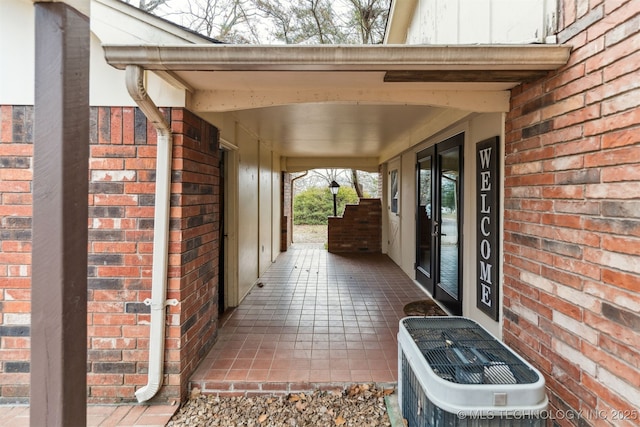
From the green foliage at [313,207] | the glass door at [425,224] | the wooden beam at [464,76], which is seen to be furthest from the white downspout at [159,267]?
the green foliage at [313,207]

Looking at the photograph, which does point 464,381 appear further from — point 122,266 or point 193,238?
point 122,266

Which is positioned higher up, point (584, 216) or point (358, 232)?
point (584, 216)

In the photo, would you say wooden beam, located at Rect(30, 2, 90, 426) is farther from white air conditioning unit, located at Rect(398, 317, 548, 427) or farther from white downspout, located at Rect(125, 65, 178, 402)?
white air conditioning unit, located at Rect(398, 317, 548, 427)

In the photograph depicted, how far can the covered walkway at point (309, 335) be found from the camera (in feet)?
8.16

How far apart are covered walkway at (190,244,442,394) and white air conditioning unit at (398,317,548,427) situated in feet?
1.98

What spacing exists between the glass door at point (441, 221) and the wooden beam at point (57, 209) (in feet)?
11.1

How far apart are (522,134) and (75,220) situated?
2.60 meters

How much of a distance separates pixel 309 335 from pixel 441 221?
2.25 m

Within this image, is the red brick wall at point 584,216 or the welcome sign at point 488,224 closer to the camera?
the red brick wall at point 584,216

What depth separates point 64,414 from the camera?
116 centimetres

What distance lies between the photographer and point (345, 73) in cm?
213

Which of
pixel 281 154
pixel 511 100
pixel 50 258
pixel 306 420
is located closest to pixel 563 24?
pixel 511 100

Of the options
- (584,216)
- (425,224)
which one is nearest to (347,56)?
(584,216)

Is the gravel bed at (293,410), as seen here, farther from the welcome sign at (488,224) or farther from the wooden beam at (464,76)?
the wooden beam at (464,76)
